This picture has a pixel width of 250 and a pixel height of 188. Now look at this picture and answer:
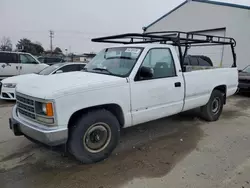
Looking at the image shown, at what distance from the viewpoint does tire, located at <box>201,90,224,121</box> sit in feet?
18.7

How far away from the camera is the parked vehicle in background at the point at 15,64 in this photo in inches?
418

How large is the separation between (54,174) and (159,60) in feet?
Answer: 8.96

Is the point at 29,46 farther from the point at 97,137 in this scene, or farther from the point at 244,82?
the point at 97,137

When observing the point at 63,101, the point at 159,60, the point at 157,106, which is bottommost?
the point at 157,106

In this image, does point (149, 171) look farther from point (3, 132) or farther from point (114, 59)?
point (3, 132)

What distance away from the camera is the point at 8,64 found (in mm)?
10703

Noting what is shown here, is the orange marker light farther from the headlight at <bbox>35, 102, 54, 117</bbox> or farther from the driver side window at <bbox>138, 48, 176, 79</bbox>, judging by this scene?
the driver side window at <bbox>138, 48, 176, 79</bbox>

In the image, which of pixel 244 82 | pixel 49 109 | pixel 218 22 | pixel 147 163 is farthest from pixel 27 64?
pixel 218 22

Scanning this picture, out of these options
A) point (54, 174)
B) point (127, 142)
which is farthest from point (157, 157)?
point (54, 174)

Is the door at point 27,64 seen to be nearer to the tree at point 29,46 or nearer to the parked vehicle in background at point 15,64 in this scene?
the parked vehicle in background at point 15,64

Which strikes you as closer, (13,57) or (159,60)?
(159,60)

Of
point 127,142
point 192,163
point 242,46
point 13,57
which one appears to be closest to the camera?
point 192,163

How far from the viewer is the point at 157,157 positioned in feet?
12.5

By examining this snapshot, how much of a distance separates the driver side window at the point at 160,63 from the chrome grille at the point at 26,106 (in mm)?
1926
